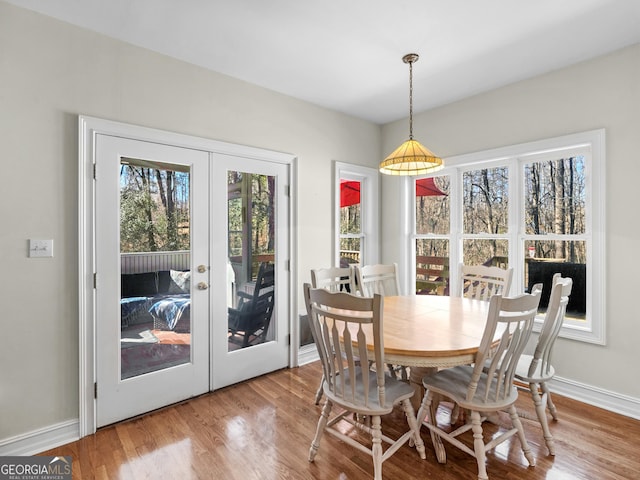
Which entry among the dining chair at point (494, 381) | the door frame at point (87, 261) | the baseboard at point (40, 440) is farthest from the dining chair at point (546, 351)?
the baseboard at point (40, 440)

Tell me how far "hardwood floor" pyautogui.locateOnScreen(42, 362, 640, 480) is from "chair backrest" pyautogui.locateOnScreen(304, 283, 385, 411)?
465 mm

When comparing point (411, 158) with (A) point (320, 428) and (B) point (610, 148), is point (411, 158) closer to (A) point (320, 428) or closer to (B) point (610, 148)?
(B) point (610, 148)

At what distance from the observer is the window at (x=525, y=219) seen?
281 cm

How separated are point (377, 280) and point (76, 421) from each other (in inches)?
98.7

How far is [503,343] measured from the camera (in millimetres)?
1729

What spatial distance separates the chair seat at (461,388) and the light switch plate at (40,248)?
2465 millimetres

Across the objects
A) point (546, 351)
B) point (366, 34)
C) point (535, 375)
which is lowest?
point (535, 375)

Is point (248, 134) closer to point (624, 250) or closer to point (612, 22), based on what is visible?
point (612, 22)

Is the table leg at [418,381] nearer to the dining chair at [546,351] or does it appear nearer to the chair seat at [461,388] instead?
the chair seat at [461,388]

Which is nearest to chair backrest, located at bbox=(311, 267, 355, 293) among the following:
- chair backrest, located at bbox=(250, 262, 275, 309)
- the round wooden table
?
the round wooden table

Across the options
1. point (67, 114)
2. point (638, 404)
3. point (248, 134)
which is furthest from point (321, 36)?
point (638, 404)

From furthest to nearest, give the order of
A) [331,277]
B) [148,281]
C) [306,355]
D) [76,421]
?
[306,355] → [331,277] → [148,281] → [76,421]

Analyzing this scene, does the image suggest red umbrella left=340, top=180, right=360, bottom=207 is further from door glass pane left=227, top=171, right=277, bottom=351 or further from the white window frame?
door glass pane left=227, top=171, right=277, bottom=351

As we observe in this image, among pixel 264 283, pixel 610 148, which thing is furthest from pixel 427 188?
pixel 264 283
